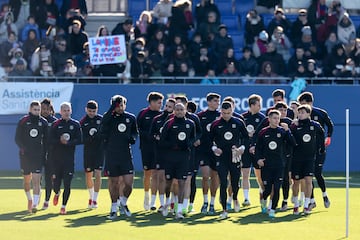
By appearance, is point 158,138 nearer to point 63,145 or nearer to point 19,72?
point 63,145

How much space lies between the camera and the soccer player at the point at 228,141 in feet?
63.9

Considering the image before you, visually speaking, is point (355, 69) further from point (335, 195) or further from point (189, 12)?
point (335, 195)

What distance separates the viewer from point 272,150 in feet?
63.9

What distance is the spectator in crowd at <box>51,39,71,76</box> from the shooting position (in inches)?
1169

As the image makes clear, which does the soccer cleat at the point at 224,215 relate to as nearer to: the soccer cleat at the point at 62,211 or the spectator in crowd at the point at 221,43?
the soccer cleat at the point at 62,211

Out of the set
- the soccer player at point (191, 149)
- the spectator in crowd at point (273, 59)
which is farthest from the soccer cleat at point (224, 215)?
the spectator in crowd at point (273, 59)

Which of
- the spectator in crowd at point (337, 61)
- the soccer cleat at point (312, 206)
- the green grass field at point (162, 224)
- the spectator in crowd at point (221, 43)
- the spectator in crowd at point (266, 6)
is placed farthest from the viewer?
the spectator in crowd at point (266, 6)

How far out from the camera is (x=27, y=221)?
1861cm

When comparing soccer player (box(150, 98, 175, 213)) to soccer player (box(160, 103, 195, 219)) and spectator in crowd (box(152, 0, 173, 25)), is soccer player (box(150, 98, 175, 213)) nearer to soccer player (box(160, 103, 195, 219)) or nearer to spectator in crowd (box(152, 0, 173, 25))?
soccer player (box(160, 103, 195, 219))

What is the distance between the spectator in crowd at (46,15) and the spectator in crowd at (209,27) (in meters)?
4.14

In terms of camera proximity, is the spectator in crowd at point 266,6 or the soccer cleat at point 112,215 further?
the spectator in crowd at point 266,6

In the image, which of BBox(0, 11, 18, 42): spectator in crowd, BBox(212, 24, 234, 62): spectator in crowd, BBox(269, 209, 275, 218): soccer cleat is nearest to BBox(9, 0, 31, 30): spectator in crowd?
BBox(0, 11, 18, 42): spectator in crowd

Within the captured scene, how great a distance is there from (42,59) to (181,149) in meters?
11.3

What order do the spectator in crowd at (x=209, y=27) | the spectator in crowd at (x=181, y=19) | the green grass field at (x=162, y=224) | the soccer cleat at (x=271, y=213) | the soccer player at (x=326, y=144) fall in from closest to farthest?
the green grass field at (x=162, y=224) → the soccer cleat at (x=271, y=213) → the soccer player at (x=326, y=144) → the spectator in crowd at (x=181, y=19) → the spectator in crowd at (x=209, y=27)
